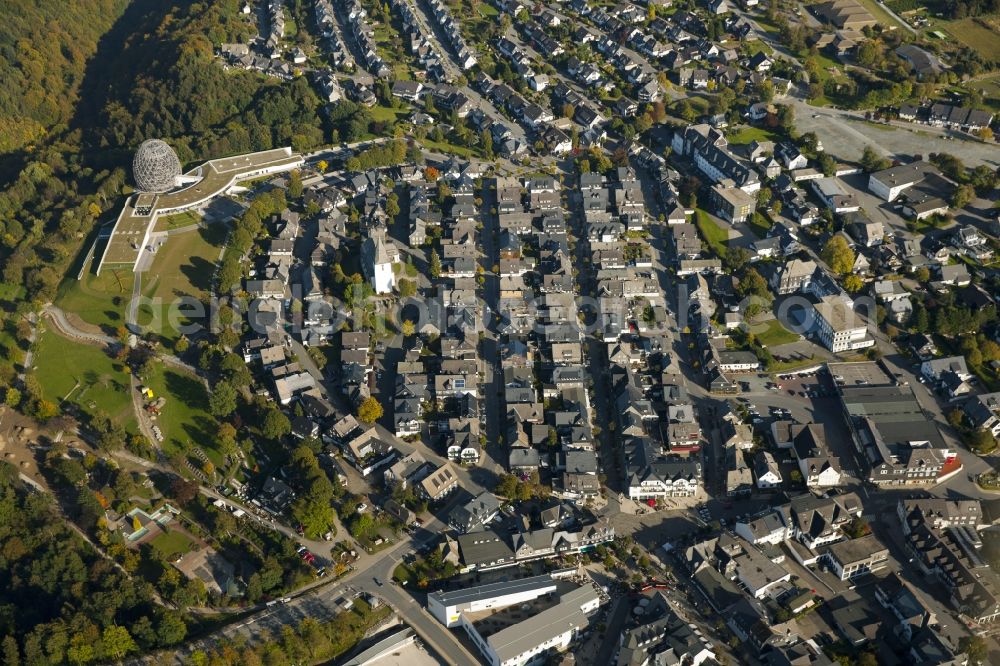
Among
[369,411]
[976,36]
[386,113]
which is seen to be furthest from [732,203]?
[976,36]

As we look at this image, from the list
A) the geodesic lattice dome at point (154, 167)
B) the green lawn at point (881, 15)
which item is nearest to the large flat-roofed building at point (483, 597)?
the geodesic lattice dome at point (154, 167)

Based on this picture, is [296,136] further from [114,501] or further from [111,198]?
[114,501]

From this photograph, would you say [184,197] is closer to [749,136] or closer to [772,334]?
[772,334]

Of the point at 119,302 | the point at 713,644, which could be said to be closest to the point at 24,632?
the point at 119,302

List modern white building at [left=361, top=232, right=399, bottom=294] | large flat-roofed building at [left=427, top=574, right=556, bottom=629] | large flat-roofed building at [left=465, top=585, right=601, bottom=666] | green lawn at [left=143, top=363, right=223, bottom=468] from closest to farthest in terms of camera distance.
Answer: large flat-roofed building at [left=465, top=585, right=601, bottom=666], large flat-roofed building at [left=427, top=574, right=556, bottom=629], green lawn at [left=143, top=363, right=223, bottom=468], modern white building at [left=361, top=232, right=399, bottom=294]

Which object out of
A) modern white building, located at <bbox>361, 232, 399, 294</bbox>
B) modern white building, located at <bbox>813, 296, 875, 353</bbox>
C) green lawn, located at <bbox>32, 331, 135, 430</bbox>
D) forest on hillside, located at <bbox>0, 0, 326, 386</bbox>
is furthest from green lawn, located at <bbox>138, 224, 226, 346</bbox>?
modern white building, located at <bbox>813, 296, 875, 353</bbox>

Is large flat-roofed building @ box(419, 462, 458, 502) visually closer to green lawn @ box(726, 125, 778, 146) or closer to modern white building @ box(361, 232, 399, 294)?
modern white building @ box(361, 232, 399, 294)
